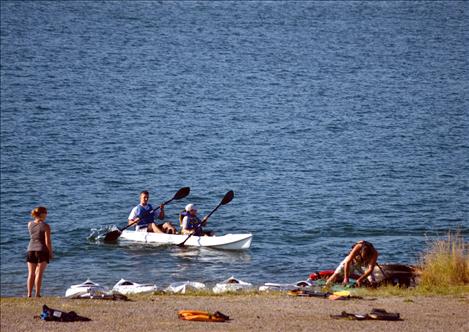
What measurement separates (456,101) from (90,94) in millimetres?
22858

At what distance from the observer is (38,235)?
47.7ft

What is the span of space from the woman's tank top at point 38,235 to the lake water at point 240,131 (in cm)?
454

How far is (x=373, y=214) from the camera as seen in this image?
3002 centimetres

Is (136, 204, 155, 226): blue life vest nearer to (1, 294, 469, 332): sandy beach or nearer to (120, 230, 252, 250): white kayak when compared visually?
(120, 230, 252, 250): white kayak

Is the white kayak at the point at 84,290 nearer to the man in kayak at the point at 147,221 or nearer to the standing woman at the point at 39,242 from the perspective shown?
the standing woman at the point at 39,242

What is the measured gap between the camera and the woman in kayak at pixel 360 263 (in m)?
15.9

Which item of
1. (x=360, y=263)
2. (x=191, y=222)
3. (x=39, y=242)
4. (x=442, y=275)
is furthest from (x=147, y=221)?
(x=442, y=275)

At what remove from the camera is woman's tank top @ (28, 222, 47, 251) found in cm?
1448

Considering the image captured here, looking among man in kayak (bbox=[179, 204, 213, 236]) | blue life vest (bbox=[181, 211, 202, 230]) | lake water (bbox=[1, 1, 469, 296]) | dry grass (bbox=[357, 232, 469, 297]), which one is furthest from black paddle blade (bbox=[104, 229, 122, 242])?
dry grass (bbox=[357, 232, 469, 297])

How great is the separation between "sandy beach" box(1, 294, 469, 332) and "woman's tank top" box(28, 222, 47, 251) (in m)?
0.76

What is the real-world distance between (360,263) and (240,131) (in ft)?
107

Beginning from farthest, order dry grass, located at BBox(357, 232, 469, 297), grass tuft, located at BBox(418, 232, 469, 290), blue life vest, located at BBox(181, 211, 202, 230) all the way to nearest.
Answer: blue life vest, located at BBox(181, 211, 202, 230)
grass tuft, located at BBox(418, 232, 469, 290)
dry grass, located at BBox(357, 232, 469, 297)

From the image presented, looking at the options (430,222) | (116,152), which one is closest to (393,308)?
(430,222)

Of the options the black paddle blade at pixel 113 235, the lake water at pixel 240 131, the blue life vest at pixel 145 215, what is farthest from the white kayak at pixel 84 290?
the black paddle blade at pixel 113 235
